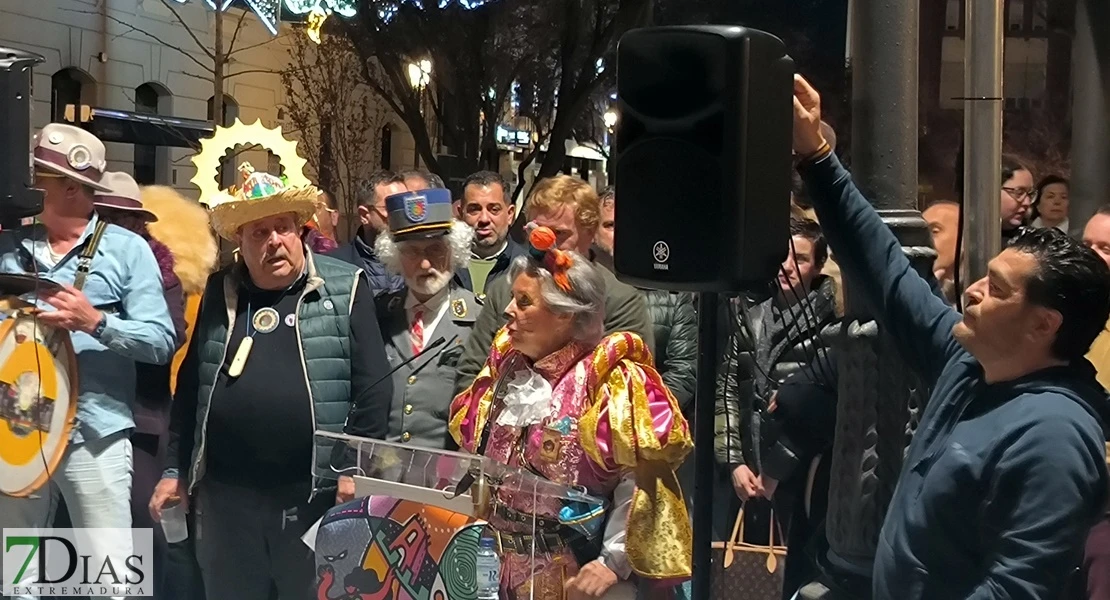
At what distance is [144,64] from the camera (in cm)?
1611

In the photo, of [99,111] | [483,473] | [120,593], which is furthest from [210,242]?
[99,111]

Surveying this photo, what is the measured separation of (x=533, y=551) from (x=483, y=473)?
0.85ft

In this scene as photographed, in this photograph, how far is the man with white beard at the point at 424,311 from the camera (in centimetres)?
405

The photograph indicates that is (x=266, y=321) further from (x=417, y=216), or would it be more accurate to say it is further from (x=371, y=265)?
(x=371, y=265)

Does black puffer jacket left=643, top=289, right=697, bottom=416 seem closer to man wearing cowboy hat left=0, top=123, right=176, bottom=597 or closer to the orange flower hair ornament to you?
the orange flower hair ornament

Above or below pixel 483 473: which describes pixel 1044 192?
above

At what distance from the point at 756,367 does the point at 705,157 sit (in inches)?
75.0

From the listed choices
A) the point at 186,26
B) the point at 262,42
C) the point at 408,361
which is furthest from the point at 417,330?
the point at 262,42

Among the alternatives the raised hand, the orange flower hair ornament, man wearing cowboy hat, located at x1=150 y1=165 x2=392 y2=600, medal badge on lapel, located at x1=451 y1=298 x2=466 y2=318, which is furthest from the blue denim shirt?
the raised hand

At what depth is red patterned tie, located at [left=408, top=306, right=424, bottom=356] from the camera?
4305 millimetres

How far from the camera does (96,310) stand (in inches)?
165

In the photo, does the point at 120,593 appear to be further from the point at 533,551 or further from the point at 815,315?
the point at 815,315

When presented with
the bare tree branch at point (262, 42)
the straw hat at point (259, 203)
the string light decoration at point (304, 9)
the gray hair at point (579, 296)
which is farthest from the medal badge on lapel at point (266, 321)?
the bare tree branch at point (262, 42)

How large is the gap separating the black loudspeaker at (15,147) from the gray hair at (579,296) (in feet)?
4.84
